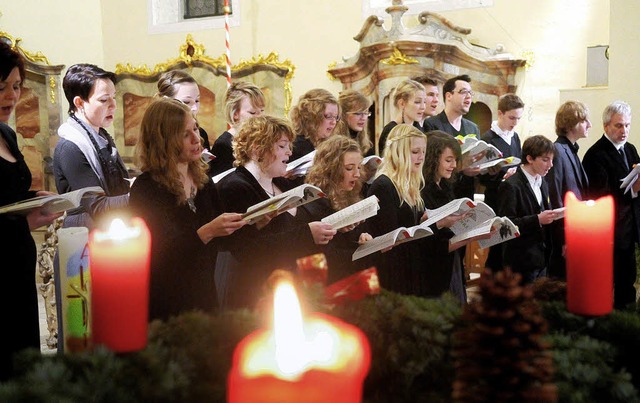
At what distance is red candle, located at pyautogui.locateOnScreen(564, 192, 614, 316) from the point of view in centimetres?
115

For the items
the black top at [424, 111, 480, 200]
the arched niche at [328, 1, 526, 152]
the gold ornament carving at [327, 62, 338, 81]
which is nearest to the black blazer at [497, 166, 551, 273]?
the black top at [424, 111, 480, 200]

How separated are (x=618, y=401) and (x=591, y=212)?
29 cm

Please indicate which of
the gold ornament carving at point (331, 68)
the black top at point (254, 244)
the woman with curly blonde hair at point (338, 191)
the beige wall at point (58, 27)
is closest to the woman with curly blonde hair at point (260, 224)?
the black top at point (254, 244)

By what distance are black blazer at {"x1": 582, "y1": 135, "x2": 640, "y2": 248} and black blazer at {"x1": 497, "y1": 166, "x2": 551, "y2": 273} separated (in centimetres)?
104

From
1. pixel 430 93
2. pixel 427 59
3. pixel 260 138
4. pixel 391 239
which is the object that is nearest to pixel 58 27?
pixel 427 59

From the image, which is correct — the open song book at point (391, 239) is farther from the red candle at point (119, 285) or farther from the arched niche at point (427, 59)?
the arched niche at point (427, 59)

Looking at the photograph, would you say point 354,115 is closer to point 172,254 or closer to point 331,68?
point 172,254

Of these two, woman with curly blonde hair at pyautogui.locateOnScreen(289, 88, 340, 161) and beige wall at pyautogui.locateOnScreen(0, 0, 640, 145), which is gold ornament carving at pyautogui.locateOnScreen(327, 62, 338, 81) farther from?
woman with curly blonde hair at pyautogui.locateOnScreen(289, 88, 340, 161)

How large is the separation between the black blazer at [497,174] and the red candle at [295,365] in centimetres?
425

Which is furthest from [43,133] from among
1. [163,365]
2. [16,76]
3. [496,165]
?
[163,365]

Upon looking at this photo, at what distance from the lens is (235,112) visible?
13.1 ft

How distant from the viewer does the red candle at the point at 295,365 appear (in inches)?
24.3

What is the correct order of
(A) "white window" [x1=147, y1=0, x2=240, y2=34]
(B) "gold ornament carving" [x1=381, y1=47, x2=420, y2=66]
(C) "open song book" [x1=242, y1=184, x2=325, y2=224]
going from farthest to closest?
(A) "white window" [x1=147, y1=0, x2=240, y2=34] → (B) "gold ornament carving" [x1=381, y1=47, x2=420, y2=66] → (C) "open song book" [x1=242, y1=184, x2=325, y2=224]

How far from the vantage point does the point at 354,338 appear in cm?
72
